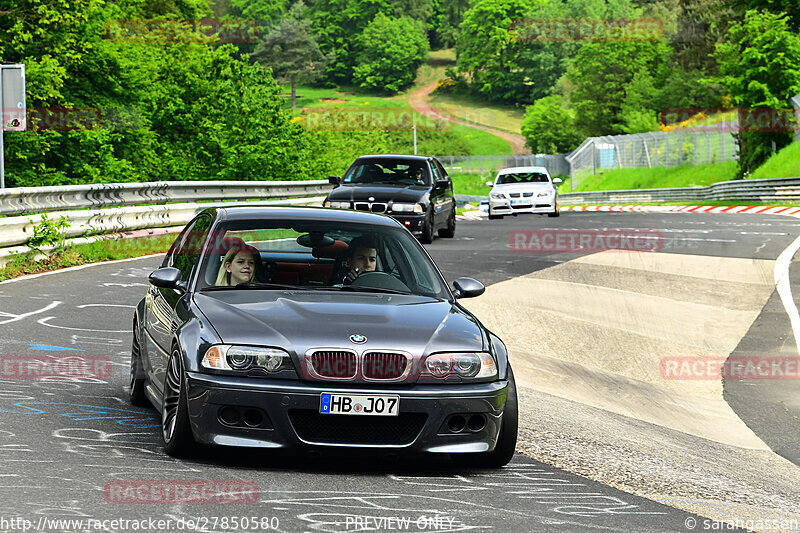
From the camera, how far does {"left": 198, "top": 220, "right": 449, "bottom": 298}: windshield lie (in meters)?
7.02

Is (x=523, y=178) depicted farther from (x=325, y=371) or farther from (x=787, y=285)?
(x=325, y=371)

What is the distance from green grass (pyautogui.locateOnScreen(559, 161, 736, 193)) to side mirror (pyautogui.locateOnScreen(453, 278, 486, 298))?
5622 centimetres

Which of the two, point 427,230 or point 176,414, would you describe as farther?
point 427,230

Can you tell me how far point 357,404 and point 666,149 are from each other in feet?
213

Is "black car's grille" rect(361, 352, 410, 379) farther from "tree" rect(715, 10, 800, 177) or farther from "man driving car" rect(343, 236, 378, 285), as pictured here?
"tree" rect(715, 10, 800, 177)

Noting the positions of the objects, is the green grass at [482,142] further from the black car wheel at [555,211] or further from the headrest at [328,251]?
the headrest at [328,251]

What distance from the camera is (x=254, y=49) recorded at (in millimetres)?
178125

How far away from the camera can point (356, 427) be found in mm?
5871

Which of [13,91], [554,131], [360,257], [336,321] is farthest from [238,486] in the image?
[554,131]

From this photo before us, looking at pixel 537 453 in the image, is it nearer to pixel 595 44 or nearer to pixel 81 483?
pixel 81 483

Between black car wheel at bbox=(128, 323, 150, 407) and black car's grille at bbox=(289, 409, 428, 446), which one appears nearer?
black car's grille at bbox=(289, 409, 428, 446)

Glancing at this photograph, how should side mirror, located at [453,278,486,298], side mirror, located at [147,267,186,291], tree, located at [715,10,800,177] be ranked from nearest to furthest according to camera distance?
1. side mirror, located at [147,267,186,291]
2. side mirror, located at [453,278,486,298]
3. tree, located at [715,10,800,177]

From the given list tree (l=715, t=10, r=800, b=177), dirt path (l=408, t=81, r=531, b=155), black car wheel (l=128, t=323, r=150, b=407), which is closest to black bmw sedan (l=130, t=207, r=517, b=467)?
black car wheel (l=128, t=323, r=150, b=407)

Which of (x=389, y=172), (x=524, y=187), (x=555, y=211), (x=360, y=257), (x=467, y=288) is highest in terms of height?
(x=360, y=257)
